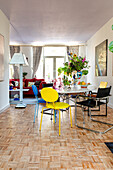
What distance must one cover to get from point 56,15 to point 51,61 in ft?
17.2

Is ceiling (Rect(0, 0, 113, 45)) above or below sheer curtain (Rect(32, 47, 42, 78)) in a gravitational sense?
above

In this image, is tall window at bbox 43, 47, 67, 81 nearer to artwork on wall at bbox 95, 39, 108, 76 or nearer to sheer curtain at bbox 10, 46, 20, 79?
sheer curtain at bbox 10, 46, 20, 79

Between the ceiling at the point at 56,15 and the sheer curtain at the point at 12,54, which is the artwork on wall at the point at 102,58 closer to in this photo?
the ceiling at the point at 56,15

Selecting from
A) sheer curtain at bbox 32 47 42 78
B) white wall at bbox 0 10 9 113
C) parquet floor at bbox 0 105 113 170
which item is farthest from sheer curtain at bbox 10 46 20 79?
parquet floor at bbox 0 105 113 170

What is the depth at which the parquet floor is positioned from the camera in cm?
195

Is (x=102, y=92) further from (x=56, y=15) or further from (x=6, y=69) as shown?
(x=6, y=69)

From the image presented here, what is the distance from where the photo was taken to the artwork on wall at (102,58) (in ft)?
20.0

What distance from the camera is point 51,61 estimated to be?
10484 mm

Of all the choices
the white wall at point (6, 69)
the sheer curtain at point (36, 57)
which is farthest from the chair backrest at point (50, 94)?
the sheer curtain at point (36, 57)

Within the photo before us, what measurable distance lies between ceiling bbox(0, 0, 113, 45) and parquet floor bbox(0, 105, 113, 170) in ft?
10.4

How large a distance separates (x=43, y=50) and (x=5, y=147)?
28.0 ft

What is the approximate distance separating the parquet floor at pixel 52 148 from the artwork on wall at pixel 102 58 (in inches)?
129

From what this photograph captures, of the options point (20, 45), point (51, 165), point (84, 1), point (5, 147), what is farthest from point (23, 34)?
point (51, 165)

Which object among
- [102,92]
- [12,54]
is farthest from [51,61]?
[102,92]
